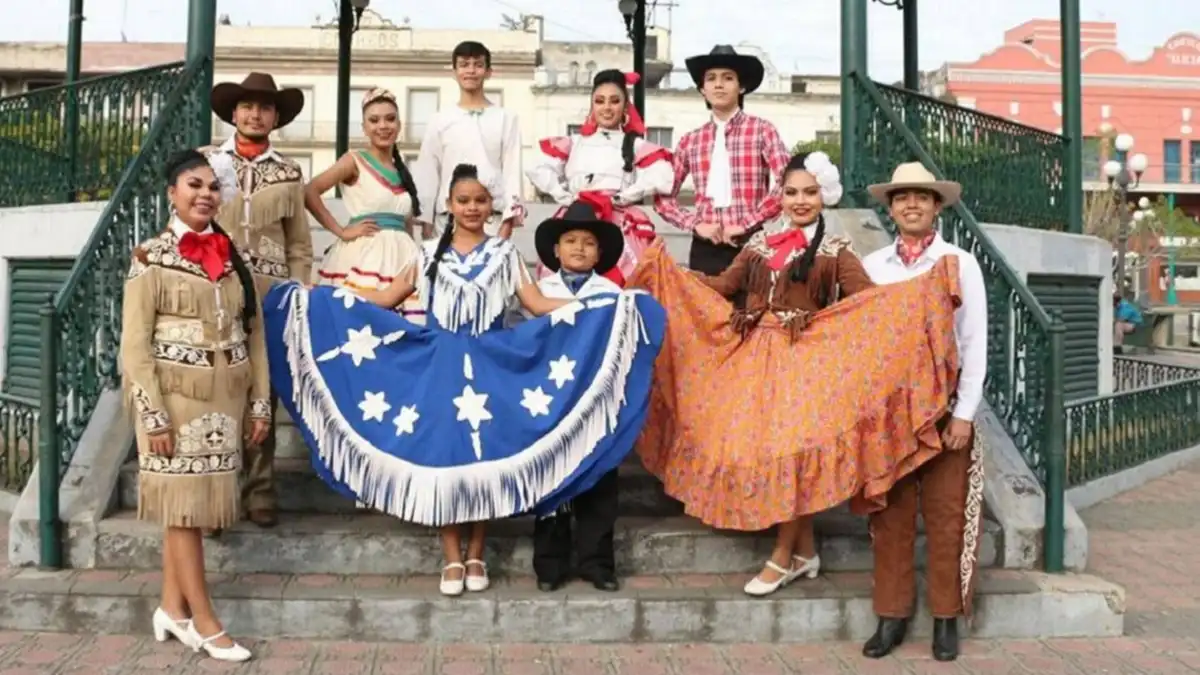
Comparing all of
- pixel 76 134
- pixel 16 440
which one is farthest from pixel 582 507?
pixel 76 134

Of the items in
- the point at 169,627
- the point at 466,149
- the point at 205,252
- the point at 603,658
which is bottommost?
the point at 603,658

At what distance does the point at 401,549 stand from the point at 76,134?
4972 millimetres

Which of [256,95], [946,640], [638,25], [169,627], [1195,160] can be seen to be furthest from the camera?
[1195,160]

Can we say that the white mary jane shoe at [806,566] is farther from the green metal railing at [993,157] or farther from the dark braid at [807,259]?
the green metal railing at [993,157]

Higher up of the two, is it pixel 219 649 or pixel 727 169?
pixel 727 169

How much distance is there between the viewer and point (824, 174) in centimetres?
520

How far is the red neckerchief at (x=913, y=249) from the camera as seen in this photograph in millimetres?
5156

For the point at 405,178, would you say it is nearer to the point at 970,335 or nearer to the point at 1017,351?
the point at 970,335

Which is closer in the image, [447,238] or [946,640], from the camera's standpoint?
[946,640]

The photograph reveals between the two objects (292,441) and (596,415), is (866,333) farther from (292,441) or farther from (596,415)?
(292,441)

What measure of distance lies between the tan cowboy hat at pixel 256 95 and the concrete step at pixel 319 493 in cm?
182

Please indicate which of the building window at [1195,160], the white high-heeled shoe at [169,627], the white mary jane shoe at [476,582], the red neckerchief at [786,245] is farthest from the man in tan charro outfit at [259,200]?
the building window at [1195,160]

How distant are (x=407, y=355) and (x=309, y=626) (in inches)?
50.8

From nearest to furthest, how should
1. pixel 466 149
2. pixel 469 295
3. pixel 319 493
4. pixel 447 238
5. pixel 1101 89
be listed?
pixel 469 295 → pixel 447 238 → pixel 319 493 → pixel 466 149 → pixel 1101 89
